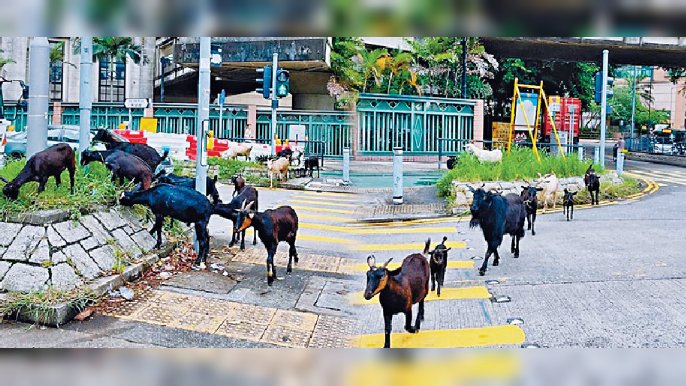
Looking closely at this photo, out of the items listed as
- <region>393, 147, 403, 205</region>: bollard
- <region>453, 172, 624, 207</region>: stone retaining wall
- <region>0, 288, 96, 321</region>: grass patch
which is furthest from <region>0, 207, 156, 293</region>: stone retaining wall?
<region>453, 172, 624, 207</region>: stone retaining wall

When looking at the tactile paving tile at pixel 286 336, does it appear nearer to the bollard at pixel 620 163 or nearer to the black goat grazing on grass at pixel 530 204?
the black goat grazing on grass at pixel 530 204

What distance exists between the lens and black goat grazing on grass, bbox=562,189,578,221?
3355 millimetres

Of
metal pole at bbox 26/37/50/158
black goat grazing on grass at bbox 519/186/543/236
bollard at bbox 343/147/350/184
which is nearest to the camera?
metal pole at bbox 26/37/50/158

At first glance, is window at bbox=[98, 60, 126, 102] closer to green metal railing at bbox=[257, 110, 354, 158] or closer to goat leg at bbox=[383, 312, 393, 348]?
green metal railing at bbox=[257, 110, 354, 158]

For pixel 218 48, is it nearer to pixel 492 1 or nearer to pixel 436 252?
pixel 436 252

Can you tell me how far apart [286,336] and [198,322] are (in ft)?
1.12

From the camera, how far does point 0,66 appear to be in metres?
2.31

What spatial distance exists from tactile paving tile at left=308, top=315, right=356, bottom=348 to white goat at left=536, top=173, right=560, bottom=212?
149 cm

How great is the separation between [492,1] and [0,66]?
6.41 feet

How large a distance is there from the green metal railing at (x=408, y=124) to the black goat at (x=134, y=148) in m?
1.31

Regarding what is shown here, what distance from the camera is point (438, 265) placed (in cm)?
222

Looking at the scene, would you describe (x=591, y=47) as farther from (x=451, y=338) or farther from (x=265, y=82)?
(x=265, y=82)

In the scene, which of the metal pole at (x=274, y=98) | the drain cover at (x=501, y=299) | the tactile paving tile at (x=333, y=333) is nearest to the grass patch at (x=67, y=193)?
the metal pole at (x=274, y=98)

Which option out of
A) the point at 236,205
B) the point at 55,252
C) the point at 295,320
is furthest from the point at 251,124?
the point at 295,320
